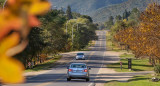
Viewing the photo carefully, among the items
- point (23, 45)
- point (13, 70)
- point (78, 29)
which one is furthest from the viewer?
point (78, 29)

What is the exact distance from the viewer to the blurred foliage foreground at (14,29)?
3.16 ft

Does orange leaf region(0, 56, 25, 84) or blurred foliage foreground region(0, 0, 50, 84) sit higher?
blurred foliage foreground region(0, 0, 50, 84)

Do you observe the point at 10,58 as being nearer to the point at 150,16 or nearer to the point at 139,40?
the point at 150,16

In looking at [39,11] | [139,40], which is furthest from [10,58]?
[139,40]

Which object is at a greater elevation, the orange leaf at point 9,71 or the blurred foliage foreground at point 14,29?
the blurred foliage foreground at point 14,29

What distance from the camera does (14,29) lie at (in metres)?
1.01

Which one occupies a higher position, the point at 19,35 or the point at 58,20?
the point at 58,20

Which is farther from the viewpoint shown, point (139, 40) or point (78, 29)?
point (78, 29)

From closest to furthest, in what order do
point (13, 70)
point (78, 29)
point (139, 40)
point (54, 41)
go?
point (13, 70), point (139, 40), point (54, 41), point (78, 29)

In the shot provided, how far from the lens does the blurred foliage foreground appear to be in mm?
963

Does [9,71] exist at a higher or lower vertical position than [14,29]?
lower

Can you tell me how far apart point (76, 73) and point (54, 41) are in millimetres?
40124

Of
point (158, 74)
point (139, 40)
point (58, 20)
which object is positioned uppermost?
point (58, 20)

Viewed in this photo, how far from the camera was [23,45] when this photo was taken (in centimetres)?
107
